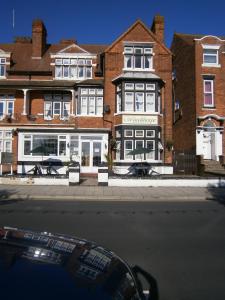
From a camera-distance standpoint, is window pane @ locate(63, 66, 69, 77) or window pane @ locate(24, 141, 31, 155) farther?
window pane @ locate(63, 66, 69, 77)

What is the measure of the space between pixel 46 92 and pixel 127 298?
26.6 meters

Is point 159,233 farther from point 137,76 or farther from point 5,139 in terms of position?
point 5,139

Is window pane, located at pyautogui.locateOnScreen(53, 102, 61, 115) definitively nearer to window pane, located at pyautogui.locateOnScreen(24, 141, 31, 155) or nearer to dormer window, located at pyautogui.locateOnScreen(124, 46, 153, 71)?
window pane, located at pyautogui.locateOnScreen(24, 141, 31, 155)

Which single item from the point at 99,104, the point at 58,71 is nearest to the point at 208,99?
the point at 99,104

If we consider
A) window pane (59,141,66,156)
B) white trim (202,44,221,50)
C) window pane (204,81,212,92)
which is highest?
white trim (202,44,221,50)

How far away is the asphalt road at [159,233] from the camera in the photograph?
4.84 meters

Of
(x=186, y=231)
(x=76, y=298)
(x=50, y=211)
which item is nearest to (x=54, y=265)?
(x=76, y=298)

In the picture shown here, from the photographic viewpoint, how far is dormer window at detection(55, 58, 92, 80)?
27938 millimetres

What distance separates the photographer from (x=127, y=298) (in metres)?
2.29

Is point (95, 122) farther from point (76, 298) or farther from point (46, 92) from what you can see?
point (76, 298)

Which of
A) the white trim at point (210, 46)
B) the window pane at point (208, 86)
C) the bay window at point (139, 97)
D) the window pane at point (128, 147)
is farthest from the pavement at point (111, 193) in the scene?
the white trim at point (210, 46)

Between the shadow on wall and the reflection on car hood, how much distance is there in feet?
40.0

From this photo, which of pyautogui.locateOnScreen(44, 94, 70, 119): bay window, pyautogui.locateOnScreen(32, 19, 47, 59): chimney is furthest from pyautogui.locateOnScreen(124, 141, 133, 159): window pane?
pyautogui.locateOnScreen(32, 19, 47, 59): chimney

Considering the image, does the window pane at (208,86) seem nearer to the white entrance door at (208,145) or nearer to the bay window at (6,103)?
the white entrance door at (208,145)
